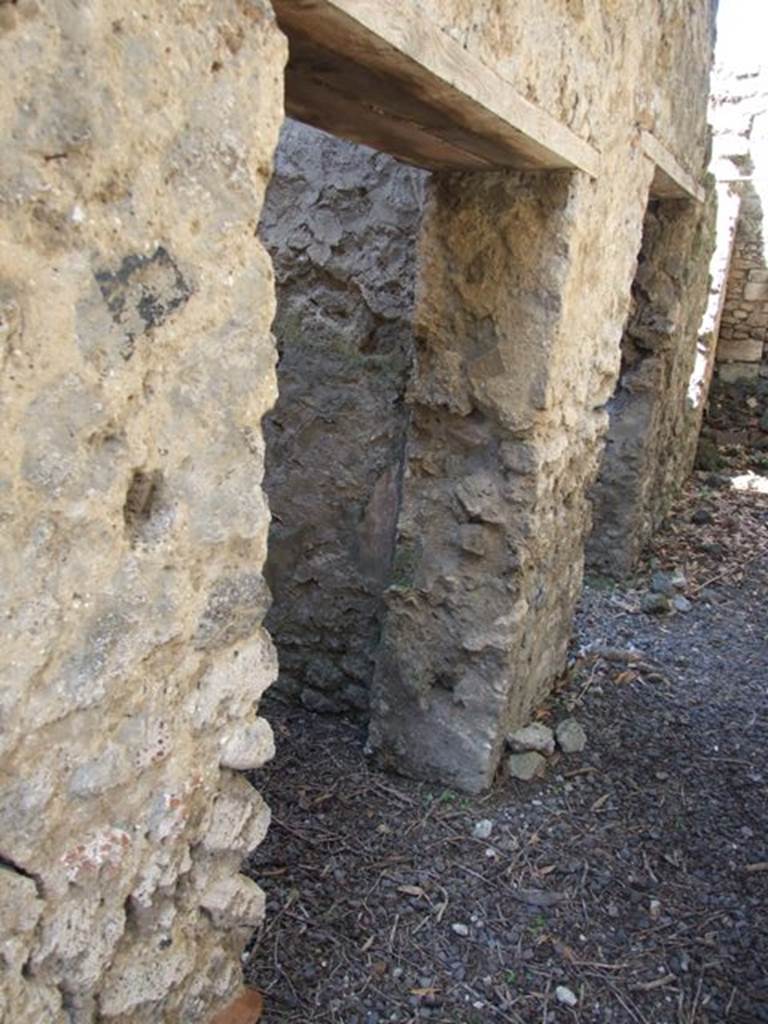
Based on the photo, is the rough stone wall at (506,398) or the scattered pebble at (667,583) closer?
the rough stone wall at (506,398)

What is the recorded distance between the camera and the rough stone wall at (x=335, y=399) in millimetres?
2852

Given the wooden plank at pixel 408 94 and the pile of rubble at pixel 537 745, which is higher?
the wooden plank at pixel 408 94

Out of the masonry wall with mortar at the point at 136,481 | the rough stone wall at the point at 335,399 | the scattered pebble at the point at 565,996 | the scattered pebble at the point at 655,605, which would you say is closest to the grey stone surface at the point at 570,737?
the rough stone wall at the point at 335,399

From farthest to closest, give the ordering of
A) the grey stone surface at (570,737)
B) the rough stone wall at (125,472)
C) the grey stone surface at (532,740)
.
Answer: the grey stone surface at (570,737), the grey stone surface at (532,740), the rough stone wall at (125,472)

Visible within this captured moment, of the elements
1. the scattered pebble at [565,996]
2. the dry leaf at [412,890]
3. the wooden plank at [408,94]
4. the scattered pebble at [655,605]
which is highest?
the wooden plank at [408,94]

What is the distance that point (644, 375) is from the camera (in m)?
4.82

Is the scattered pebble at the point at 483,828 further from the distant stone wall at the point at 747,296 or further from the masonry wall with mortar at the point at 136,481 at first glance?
the distant stone wall at the point at 747,296

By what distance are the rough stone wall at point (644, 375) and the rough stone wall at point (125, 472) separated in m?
3.63

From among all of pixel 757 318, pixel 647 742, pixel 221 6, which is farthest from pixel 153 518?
pixel 757 318

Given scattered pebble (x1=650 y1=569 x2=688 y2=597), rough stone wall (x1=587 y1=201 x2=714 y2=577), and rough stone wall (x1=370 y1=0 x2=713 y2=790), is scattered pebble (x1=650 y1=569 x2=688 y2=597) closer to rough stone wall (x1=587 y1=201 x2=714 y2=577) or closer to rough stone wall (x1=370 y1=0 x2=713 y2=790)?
rough stone wall (x1=587 y1=201 x2=714 y2=577)

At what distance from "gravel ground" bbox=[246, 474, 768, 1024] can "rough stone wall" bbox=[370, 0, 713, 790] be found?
0.24 meters

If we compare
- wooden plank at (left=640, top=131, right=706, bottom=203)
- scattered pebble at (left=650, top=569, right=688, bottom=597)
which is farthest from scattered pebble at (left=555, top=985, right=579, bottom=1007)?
scattered pebble at (left=650, top=569, right=688, bottom=597)

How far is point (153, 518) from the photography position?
1.30m

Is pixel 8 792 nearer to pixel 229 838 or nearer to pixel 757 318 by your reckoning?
pixel 229 838
